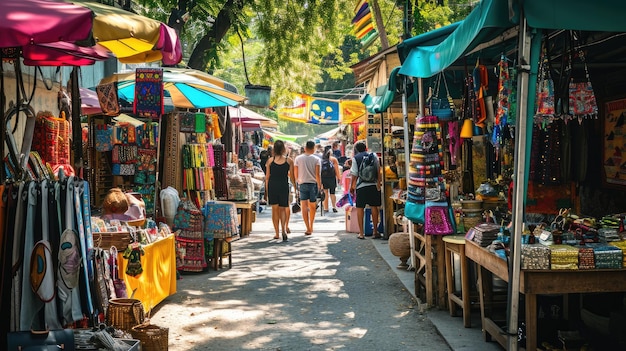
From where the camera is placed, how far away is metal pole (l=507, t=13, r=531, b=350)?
545 cm

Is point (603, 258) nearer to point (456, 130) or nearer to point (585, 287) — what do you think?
point (585, 287)

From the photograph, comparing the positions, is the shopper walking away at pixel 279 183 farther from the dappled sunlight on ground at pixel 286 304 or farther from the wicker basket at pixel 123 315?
the wicker basket at pixel 123 315

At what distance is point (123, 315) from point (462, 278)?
3533 mm

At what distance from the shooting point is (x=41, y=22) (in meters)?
4.77

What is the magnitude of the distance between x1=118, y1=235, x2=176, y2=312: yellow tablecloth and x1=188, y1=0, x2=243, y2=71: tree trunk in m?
7.13

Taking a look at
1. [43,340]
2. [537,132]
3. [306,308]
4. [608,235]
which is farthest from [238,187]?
[608,235]

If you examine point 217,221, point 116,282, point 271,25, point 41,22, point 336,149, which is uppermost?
point 271,25

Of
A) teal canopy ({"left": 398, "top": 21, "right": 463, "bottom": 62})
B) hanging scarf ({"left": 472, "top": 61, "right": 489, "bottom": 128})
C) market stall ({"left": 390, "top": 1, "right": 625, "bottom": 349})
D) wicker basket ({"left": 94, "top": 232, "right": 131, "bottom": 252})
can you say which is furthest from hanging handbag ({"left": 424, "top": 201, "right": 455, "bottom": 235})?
wicker basket ({"left": 94, "top": 232, "right": 131, "bottom": 252})

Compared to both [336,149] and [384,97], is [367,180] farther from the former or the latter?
[336,149]

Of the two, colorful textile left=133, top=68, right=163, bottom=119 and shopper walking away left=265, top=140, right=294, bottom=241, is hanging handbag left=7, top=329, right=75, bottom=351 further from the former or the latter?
shopper walking away left=265, top=140, right=294, bottom=241

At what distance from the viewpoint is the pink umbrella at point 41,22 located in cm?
464

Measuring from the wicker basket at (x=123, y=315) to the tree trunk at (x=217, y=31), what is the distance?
9.92 meters

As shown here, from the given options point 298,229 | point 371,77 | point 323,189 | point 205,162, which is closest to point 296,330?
point 205,162

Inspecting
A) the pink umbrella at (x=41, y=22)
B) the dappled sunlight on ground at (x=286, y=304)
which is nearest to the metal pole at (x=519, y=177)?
the dappled sunlight on ground at (x=286, y=304)
